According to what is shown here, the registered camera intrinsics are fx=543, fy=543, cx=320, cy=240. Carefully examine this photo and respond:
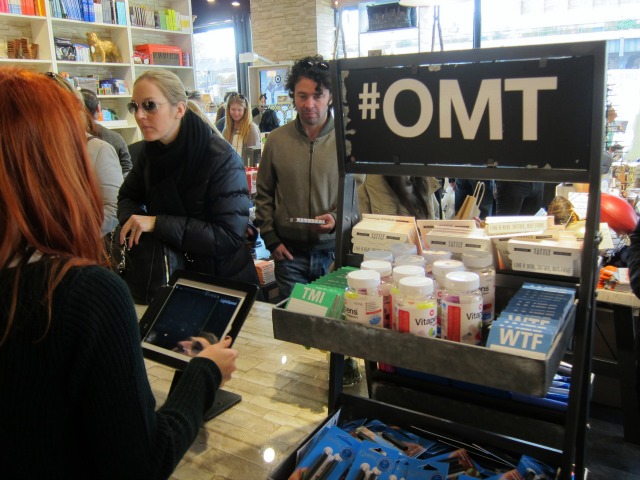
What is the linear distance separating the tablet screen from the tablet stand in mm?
106

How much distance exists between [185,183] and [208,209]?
13 cm

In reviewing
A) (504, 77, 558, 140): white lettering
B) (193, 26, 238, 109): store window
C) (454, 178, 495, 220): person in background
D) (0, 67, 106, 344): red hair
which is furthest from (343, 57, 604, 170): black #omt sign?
(193, 26, 238, 109): store window

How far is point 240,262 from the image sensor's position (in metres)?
2.20

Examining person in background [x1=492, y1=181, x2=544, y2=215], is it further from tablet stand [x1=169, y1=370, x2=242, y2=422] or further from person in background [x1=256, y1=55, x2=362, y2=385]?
tablet stand [x1=169, y1=370, x2=242, y2=422]

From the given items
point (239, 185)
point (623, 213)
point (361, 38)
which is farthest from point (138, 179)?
point (361, 38)

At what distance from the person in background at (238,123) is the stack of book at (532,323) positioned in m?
5.05

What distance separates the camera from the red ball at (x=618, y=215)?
2.63m

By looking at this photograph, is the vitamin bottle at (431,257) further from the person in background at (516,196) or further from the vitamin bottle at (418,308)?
the person in background at (516,196)

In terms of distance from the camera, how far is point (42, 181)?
0.81m

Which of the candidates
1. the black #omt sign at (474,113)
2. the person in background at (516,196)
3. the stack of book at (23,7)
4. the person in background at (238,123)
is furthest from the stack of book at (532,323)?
the stack of book at (23,7)

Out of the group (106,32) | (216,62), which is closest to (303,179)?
(106,32)

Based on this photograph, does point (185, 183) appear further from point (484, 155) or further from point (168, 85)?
point (484, 155)

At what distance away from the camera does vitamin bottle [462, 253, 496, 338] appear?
1.08 m

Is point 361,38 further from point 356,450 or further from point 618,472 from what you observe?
point 356,450
